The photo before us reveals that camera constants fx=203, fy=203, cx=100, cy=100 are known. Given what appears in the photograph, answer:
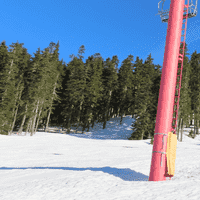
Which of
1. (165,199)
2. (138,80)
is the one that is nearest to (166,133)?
(165,199)

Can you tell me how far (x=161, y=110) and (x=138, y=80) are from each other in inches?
1786

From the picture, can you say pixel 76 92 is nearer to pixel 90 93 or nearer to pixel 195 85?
pixel 90 93

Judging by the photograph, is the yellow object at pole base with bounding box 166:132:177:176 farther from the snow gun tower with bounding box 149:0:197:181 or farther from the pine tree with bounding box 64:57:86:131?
the pine tree with bounding box 64:57:86:131

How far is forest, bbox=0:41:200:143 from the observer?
33.6m

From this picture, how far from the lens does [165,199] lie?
5156 mm

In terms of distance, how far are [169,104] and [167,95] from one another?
1.12 feet

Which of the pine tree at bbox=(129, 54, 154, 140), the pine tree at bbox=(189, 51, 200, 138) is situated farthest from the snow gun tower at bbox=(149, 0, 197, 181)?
the pine tree at bbox=(189, 51, 200, 138)

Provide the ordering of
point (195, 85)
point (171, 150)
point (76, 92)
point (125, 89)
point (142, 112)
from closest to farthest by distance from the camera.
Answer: point (171, 150) → point (142, 112) → point (76, 92) → point (125, 89) → point (195, 85)

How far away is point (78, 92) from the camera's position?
43.8 meters

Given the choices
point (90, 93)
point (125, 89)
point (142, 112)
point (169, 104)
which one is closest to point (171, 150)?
point (169, 104)

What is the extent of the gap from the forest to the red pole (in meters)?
28.3

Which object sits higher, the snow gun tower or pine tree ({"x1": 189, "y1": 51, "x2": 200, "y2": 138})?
pine tree ({"x1": 189, "y1": 51, "x2": 200, "y2": 138})

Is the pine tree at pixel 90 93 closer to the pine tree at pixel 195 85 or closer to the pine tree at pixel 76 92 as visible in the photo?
the pine tree at pixel 76 92

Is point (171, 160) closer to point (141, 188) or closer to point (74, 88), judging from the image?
point (141, 188)
